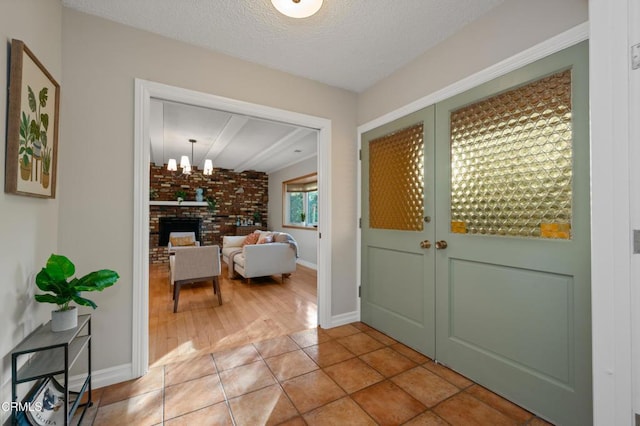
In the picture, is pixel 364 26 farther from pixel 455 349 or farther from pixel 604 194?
pixel 455 349

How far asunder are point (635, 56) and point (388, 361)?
2.12 m

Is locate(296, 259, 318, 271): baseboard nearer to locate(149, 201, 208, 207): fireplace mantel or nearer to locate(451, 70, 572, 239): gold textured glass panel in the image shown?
locate(149, 201, 208, 207): fireplace mantel

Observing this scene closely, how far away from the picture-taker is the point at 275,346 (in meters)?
2.33

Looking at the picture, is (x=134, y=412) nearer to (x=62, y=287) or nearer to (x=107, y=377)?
(x=107, y=377)

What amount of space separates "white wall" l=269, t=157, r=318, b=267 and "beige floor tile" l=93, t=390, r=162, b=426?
14.5ft

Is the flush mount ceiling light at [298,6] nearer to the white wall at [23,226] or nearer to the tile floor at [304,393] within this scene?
the white wall at [23,226]

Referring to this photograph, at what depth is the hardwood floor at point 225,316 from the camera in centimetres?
239

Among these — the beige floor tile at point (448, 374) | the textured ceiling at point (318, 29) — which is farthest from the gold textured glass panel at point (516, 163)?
the beige floor tile at point (448, 374)

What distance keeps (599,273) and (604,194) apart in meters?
0.31

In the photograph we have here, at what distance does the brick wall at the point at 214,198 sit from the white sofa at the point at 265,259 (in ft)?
9.39

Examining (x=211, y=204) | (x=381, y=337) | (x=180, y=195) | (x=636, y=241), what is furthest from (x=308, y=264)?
(x=636, y=241)

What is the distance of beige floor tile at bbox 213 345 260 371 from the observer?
204 centimetres

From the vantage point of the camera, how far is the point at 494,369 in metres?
1.70

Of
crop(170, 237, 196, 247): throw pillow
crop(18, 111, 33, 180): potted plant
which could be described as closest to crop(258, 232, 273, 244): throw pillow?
crop(170, 237, 196, 247): throw pillow
